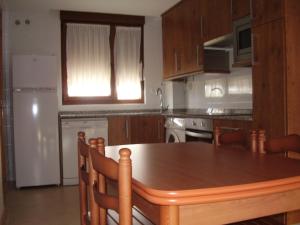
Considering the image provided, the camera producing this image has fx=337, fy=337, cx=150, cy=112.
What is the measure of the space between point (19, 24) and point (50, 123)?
1607 millimetres

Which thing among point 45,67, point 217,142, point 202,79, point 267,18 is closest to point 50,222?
point 217,142

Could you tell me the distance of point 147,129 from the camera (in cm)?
493

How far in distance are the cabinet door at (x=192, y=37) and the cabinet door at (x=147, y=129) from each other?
88 cm

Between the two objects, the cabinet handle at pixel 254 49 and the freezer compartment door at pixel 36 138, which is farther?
the freezer compartment door at pixel 36 138

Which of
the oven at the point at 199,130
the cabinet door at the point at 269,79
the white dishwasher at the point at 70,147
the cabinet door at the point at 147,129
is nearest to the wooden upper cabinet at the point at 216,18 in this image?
the cabinet door at the point at 269,79

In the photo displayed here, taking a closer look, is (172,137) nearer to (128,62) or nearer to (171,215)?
(128,62)

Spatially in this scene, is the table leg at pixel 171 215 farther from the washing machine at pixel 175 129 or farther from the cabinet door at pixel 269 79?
the washing machine at pixel 175 129

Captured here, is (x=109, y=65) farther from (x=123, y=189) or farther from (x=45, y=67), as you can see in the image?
(x=123, y=189)

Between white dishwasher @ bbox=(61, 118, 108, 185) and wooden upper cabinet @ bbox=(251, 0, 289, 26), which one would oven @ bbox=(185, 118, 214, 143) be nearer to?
wooden upper cabinet @ bbox=(251, 0, 289, 26)

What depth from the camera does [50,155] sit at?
4.43 metres

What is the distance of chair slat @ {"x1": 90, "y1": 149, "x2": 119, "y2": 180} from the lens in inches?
38.1

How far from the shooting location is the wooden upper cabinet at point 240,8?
3.17 metres

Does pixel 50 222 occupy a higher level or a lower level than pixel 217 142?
lower

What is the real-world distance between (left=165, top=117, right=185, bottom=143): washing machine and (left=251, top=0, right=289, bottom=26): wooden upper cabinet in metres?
1.72
